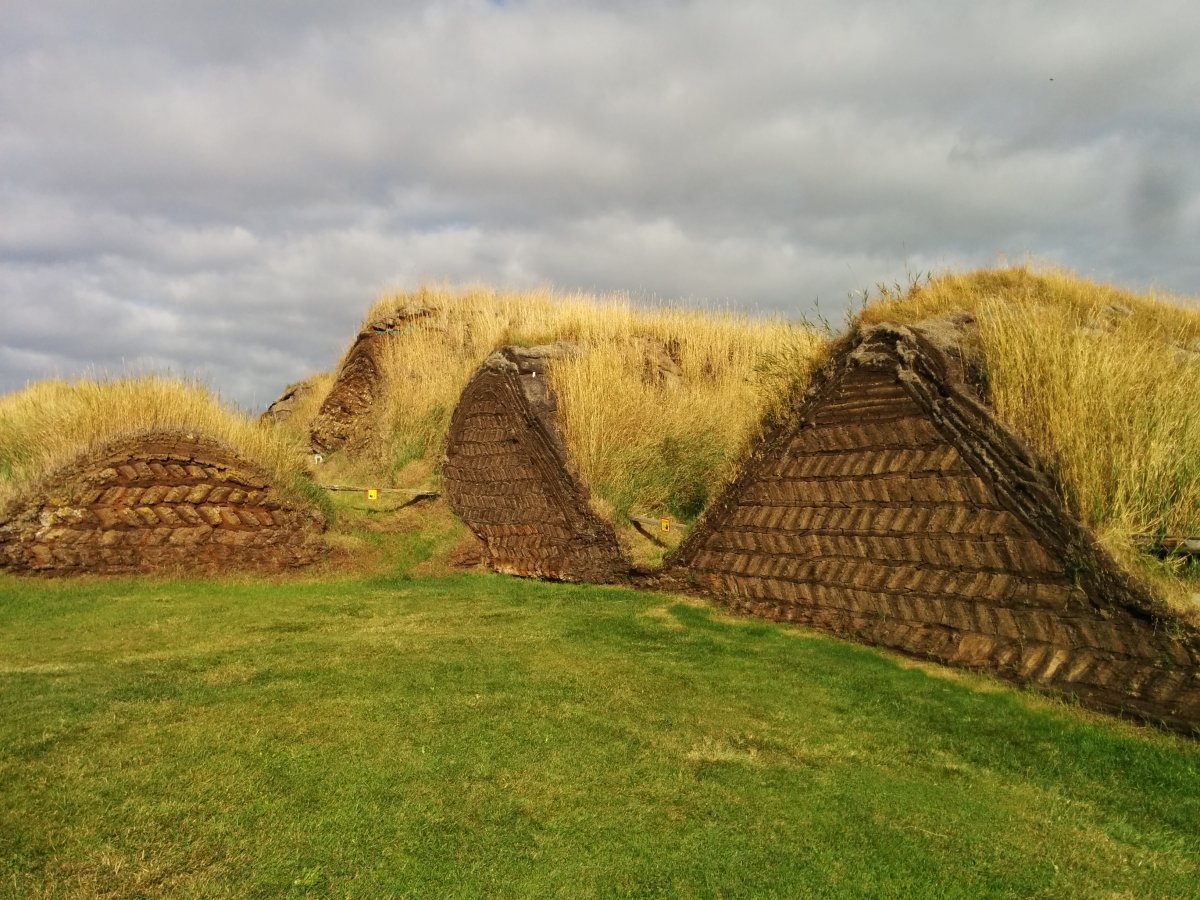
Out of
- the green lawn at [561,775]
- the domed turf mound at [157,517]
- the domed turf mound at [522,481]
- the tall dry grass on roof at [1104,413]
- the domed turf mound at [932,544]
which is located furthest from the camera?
the domed turf mound at [522,481]

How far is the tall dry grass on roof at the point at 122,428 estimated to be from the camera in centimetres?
1069

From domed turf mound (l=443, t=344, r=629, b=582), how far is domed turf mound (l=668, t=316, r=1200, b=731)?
2.27m

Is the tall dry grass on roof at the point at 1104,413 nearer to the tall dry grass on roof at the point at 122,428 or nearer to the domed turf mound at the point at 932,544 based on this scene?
the domed turf mound at the point at 932,544

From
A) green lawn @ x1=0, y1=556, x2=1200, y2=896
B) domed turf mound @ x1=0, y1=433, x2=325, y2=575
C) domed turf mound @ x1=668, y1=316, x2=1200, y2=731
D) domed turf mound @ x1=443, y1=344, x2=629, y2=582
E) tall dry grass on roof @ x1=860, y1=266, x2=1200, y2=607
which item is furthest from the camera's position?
domed turf mound @ x1=443, y1=344, x2=629, y2=582

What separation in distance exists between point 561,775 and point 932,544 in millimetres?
3583

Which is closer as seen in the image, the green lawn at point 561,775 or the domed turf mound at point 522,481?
the green lawn at point 561,775

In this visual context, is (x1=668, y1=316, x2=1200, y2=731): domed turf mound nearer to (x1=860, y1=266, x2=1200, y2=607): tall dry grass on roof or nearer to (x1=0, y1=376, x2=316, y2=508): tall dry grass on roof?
(x1=860, y1=266, x2=1200, y2=607): tall dry grass on roof

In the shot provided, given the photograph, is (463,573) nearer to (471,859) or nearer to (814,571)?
(814,571)

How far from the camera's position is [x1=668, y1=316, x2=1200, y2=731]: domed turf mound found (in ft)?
17.0

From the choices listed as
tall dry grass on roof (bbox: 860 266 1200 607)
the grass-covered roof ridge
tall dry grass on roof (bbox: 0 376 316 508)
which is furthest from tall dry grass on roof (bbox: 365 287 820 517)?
tall dry grass on roof (bbox: 0 376 316 508)

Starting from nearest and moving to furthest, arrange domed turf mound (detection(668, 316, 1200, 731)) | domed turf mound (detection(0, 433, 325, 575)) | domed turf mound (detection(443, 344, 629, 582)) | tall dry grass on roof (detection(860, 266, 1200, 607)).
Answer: domed turf mound (detection(668, 316, 1200, 731))
tall dry grass on roof (detection(860, 266, 1200, 607))
domed turf mound (detection(0, 433, 325, 575))
domed turf mound (detection(443, 344, 629, 582))

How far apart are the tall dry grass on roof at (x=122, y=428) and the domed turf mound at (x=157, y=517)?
0.24 metres

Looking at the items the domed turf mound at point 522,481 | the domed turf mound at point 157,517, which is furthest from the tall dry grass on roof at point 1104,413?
the domed turf mound at point 157,517

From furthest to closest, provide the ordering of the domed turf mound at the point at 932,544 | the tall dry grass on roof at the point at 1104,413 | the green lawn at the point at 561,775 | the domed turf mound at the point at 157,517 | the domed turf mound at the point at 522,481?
the domed turf mound at the point at 522,481 → the domed turf mound at the point at 157,517 → the tall dry grass on roof at the point at 1104,413 → the domed turf mound at the point at 932,544 → the green lawn at the point at 561,775
